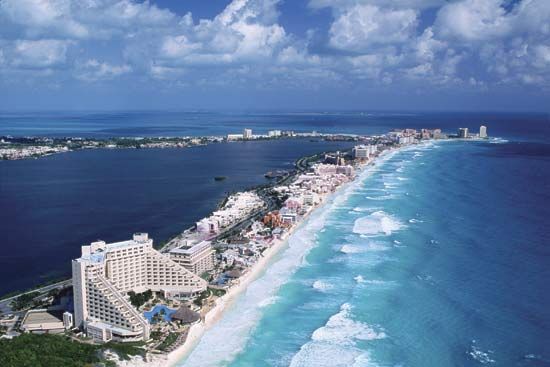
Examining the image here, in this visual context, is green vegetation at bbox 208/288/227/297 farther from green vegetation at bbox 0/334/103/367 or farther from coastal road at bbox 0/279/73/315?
coastal road at bbox 0/279/73/315

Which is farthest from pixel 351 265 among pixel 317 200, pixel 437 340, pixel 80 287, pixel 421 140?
pixel 421 140

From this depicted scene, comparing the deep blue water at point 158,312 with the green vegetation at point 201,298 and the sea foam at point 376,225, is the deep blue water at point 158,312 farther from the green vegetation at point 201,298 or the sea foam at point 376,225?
the sea foam at point 376,225

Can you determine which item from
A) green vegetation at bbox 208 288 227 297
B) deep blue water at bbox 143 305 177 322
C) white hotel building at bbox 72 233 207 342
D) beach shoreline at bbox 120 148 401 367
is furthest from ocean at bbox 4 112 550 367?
white hotel building at bbox 72 233 207 342

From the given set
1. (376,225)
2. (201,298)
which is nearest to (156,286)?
(201,298)

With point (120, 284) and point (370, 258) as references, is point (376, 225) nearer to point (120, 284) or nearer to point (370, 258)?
point (370, 258)

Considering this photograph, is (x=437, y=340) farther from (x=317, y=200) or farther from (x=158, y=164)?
(x=158, y=164)

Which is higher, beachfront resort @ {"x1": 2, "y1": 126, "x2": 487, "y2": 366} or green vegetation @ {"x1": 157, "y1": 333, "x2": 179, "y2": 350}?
beachfront resort @ {"x1": 2, "y1": 126, "x2": 487, "y2": 366}
